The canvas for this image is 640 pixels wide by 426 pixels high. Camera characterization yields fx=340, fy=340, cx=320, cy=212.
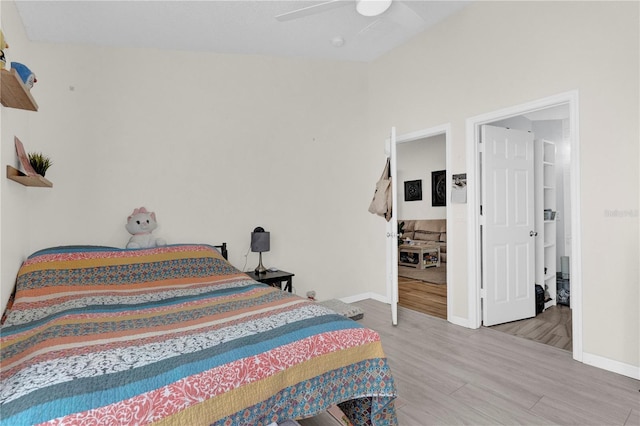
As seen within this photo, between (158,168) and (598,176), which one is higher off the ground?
(158,168)

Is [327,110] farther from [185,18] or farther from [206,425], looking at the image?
[206,425]

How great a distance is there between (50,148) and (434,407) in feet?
11.2

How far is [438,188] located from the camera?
6629 mm

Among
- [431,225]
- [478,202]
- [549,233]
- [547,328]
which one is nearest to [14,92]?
[478,202]

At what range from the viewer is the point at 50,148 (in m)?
2.80

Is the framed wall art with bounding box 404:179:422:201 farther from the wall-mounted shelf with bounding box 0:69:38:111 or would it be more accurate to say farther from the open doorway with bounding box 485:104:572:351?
the wall-mounted shelf with bounding box 0:69:38:111

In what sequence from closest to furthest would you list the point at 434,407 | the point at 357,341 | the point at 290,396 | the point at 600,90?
1. the point at 290,396
2. the point at 357,341
3. the point at 434,407
4. the point at 600,90

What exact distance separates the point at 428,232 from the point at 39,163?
6.03m

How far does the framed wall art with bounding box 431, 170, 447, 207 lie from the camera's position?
21.6 feet

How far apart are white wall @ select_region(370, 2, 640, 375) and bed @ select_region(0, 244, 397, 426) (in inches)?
74.8

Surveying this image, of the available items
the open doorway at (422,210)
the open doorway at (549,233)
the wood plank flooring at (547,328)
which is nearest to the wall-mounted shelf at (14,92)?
the open doorway at (549,233)

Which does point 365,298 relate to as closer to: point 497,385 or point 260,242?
point 260,242

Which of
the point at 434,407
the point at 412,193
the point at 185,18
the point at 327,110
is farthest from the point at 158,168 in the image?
the point at 412,193

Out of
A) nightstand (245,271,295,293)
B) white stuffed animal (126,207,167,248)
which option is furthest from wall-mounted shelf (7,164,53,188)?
nightstand (245,271,295,293)
